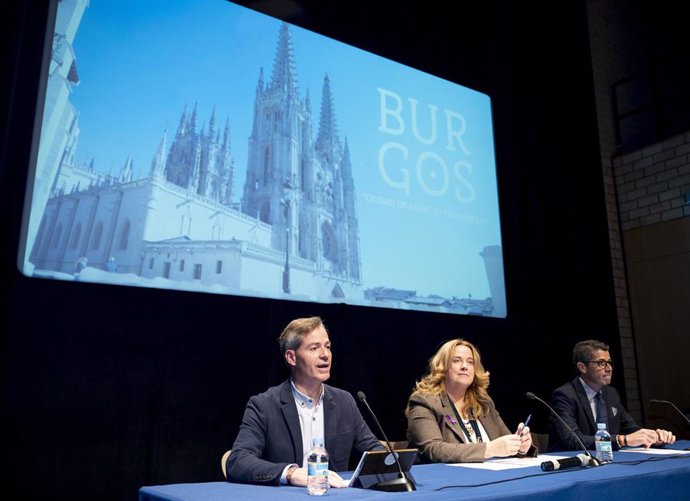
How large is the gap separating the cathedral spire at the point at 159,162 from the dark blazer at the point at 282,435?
141 cm

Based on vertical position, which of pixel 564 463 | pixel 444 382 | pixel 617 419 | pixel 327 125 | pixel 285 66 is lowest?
pixel 564 463

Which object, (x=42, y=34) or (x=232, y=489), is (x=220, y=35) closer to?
(x=42, y=34)

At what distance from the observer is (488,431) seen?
274 centimetres

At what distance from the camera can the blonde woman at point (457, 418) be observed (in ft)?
7.40

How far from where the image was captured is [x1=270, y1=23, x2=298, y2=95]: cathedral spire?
12.1 feet

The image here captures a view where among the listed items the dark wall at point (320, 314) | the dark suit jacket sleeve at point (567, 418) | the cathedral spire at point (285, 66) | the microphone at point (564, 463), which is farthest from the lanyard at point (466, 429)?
the cathedral spire at point (285, 66)

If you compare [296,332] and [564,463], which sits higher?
[296,332]

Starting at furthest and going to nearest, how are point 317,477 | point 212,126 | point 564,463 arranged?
1. point 212,126
2. point 564,463
3. point 317,477

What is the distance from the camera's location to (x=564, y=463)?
1951mm

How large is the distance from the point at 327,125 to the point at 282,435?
2.25 m

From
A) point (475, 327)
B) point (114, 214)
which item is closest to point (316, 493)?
point (114, 214)

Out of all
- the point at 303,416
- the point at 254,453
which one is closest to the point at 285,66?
the point at 303,416

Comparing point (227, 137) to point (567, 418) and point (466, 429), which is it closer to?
point (466, 429)

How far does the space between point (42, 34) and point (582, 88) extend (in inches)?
174
